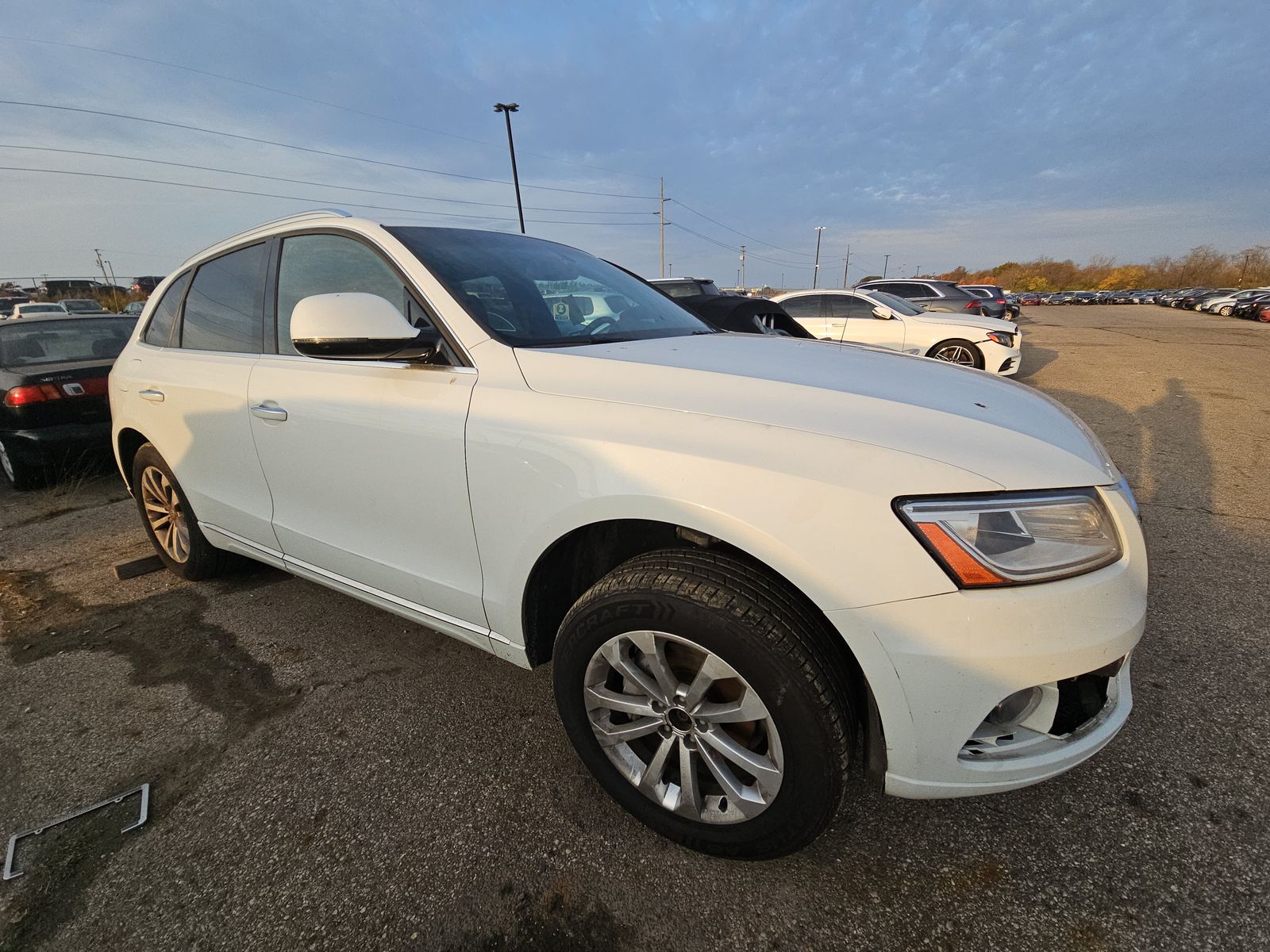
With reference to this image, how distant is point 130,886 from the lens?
155 cm

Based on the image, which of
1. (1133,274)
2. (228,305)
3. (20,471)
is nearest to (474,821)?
(228,305)

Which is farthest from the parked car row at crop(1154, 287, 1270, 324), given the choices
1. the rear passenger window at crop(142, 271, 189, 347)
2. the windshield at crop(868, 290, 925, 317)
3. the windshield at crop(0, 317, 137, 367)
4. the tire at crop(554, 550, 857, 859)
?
the windshield at crop(0, 317, 137, 367)

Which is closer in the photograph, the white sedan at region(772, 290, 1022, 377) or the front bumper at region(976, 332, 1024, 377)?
the front bumper at region(976, 332, 1024, 377)

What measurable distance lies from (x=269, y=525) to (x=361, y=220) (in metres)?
1.29

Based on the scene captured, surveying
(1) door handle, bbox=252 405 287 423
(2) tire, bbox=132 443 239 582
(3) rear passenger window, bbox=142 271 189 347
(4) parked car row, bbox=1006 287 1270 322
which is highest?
(3) rear passenger window, bbox=142 271 189 347

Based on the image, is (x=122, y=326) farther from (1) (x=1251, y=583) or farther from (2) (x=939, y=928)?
(1) (x=1251, y=583)

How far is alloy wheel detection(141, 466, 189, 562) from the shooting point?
123 inches

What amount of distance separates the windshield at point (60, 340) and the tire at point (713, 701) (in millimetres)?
5552

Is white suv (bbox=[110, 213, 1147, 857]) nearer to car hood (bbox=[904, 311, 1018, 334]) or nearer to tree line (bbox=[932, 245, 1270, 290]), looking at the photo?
car hood (bbox=[904, 311, 1018, 334])

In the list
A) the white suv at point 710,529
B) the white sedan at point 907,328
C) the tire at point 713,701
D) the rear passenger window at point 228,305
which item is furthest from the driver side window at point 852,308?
the tire at point 713,701

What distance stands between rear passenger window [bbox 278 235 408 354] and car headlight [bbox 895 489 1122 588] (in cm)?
172

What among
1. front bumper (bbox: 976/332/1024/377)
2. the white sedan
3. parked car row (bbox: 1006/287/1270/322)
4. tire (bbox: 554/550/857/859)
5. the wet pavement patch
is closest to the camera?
tire (bbox: 554/550/857/859)

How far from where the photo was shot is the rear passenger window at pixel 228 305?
8.17 ft

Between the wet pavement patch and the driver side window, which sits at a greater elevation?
the driver side window
